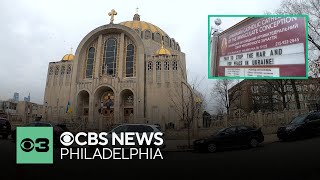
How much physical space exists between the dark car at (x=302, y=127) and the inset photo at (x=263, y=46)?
1.54 meters

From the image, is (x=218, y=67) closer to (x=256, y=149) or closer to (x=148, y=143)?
(x=256, y=149)

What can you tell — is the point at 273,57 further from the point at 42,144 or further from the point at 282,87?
the point at 282,87

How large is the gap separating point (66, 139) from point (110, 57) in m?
24.2

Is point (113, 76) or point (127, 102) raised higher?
point (113, 76)

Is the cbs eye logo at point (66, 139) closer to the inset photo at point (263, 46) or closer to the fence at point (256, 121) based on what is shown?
the fence at point (256, 121)

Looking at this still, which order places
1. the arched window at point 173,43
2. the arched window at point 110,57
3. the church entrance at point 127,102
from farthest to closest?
the arched window at point 173,43 → the arched window at point 110,57 → the church entrance at point 127,102

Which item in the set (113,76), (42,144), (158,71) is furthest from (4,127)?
(158,71)

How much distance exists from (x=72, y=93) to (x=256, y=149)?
25448mm

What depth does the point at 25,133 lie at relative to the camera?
5688mm

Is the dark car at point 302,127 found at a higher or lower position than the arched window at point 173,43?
lower

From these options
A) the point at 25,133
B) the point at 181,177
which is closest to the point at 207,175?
the point at 181,177

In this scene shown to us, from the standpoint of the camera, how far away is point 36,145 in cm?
536

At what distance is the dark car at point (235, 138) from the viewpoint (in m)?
5.67

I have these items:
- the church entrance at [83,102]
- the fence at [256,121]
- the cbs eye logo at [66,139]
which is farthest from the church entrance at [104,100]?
the cbs eye logo at [66,139]
